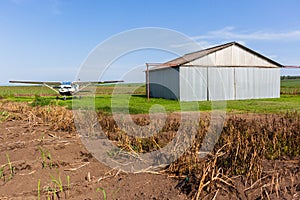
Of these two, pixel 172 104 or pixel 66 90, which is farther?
pixel 66 90

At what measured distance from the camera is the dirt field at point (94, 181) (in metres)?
2.75

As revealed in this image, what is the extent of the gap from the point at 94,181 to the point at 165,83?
1943cm

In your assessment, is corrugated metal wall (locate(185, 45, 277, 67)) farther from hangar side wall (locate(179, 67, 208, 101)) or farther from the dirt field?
the dirt field

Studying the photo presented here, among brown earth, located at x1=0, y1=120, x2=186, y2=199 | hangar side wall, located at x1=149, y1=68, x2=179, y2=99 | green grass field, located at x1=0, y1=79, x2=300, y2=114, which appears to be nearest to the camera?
brown earth, located at x1=0, y1=120, x2=186, y2=199

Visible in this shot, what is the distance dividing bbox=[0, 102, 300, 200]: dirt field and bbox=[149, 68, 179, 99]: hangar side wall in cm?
1616

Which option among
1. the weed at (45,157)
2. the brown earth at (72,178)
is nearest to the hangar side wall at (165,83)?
the brown earth at (72,178)

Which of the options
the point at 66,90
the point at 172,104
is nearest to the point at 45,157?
the point at 172,104

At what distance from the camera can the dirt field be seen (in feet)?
9.02

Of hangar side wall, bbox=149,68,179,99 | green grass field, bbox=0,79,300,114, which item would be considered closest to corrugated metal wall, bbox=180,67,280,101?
hangar side wall, bbox=149,68,179,99

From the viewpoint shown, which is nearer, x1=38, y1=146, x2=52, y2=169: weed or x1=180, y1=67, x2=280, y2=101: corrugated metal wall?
x1=38, y1=146, x2=52, y2=169: weed

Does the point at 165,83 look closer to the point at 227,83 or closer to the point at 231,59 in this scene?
the point at 227,83

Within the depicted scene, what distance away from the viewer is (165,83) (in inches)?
880

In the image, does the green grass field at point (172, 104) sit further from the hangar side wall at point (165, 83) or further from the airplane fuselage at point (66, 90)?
the airplane fuselage at point (66, 90)

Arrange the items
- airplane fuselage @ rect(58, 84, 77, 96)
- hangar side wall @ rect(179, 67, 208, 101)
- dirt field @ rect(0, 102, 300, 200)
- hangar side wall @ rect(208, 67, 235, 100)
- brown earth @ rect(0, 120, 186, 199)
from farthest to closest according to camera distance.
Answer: airplane fuselage @ rect(58, 84, 77, 96) < hangar side wall @ rect(208, 67, 235, 100) < hangar side wall @ rect(179, 67, 208, 101) < brown earth @ rect(0, 120, 186, 199) < dirt field @ rect(0, 102, 300, 200)
